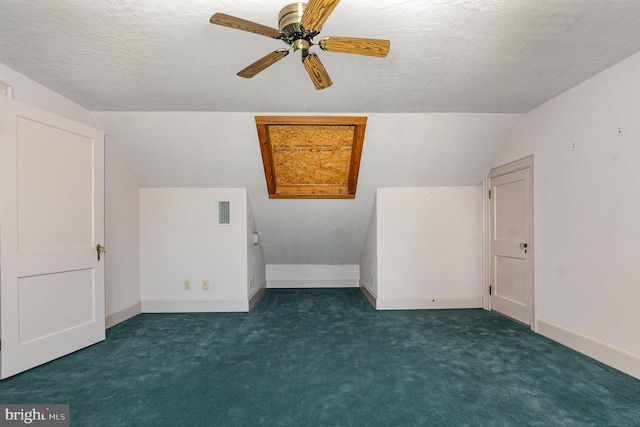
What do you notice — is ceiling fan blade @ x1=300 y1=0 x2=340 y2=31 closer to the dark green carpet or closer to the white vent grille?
the dark green carpet

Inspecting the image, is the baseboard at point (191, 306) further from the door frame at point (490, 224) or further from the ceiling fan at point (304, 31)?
the ceiling fan at point (304, 31)

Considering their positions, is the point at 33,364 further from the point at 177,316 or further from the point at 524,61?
the point at 524,61

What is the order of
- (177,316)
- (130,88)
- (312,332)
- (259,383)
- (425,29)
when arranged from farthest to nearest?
(177,316), (312,332), (130,88), (259,383), (425,29)

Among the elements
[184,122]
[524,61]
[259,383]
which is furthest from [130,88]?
[524,61]

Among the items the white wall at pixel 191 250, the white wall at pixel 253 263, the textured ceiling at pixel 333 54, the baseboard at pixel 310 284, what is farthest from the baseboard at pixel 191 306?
the textured ceiling at pixel 333 54

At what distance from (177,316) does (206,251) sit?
0.85 metres

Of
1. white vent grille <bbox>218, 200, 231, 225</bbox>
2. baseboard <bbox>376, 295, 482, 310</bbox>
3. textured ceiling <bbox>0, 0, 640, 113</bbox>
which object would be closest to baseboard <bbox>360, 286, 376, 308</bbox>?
baseboard <bbox>376, 295, 482, 310</bbox>

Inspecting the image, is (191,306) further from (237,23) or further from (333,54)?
(237,23)

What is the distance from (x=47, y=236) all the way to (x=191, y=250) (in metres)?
1.66

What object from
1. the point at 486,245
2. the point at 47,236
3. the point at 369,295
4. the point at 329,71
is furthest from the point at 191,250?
the point at 486,245

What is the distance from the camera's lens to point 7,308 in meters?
2.38

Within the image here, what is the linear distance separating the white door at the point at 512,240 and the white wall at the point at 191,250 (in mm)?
3143

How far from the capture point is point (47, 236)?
2711 mm

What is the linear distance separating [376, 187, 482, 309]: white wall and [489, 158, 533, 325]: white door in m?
0.25
